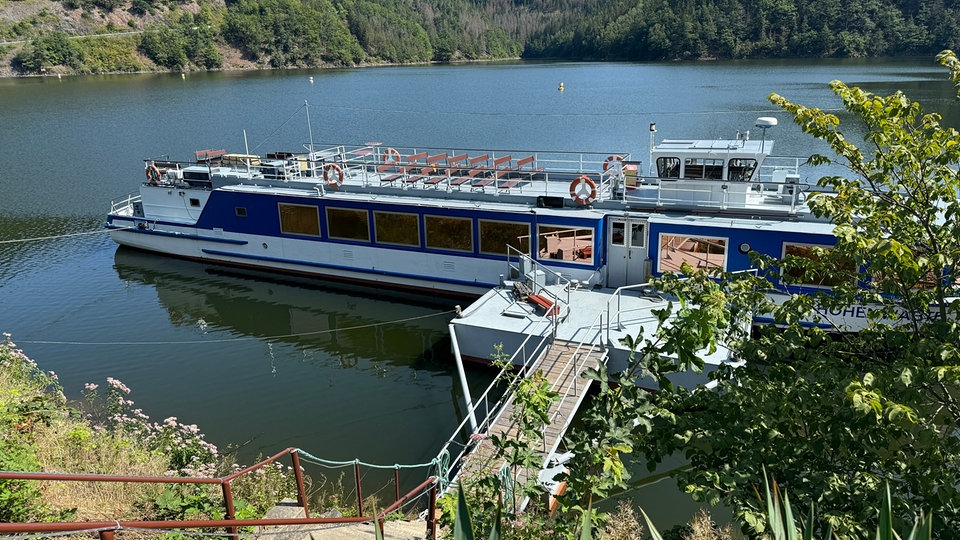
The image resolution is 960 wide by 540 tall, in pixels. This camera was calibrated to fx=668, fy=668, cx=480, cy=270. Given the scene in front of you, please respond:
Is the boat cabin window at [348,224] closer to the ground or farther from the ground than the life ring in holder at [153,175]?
closer to the ground

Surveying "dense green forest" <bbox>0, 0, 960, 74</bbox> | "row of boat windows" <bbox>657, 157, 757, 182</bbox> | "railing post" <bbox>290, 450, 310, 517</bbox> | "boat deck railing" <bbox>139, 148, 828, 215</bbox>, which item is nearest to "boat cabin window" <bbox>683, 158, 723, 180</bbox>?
"row of boat windows" <bbox>657, 157, 757, 182</bbox>

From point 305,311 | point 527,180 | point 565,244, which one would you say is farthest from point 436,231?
point 305,311

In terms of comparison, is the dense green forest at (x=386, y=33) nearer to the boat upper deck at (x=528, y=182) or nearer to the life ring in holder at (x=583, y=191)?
the boat upper deck at (x=528, y=182)

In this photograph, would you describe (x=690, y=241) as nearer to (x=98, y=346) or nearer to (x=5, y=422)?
(x=5, y=422)

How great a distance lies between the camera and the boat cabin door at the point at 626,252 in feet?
54.8

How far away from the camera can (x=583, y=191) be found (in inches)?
681

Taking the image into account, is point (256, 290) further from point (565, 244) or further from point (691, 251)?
point (691, 251)

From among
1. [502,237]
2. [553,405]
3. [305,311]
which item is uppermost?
[502,237]

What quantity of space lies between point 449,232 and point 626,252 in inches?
199

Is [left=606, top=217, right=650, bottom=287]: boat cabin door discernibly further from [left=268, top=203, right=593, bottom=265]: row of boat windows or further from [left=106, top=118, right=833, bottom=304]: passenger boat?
[left=268, top=203, right=593, bottom=265]: row of boat windows

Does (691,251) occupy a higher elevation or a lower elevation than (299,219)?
lower

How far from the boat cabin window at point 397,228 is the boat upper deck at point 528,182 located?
0.62 metres

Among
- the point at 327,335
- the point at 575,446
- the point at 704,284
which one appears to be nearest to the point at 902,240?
the point at 704,284

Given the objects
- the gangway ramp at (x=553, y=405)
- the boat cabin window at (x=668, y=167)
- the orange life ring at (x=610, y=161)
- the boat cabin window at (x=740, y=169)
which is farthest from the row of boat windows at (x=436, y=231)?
the gangway ramp at (x=553, y=405)
